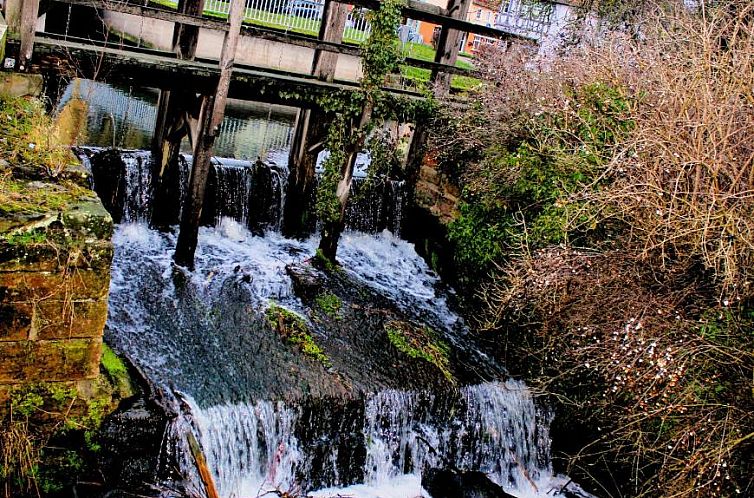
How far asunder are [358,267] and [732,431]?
555cm

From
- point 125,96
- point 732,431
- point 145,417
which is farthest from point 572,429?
point 125,96

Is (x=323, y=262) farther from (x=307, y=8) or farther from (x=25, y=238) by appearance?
(x=307, y=8)

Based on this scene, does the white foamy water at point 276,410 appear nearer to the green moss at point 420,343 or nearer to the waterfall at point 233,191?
the green moss at point 420,343

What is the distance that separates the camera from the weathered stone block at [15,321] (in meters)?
4.31

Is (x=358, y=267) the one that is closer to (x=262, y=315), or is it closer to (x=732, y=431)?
(x=262, y=315)

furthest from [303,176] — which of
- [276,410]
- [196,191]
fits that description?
[276,410]

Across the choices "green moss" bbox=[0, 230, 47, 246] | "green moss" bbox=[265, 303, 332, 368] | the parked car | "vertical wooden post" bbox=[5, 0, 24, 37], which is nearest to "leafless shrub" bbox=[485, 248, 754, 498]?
"green moss" bbox=[265, 303, 332, 368]

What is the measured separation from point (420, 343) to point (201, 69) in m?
3.99

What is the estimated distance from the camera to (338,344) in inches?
304

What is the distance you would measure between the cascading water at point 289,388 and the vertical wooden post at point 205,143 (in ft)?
1.08

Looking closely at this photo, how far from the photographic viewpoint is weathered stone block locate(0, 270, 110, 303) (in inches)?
168

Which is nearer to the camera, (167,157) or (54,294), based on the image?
(54,294)

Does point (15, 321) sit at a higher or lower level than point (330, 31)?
lower

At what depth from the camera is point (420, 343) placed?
26.7 feet
